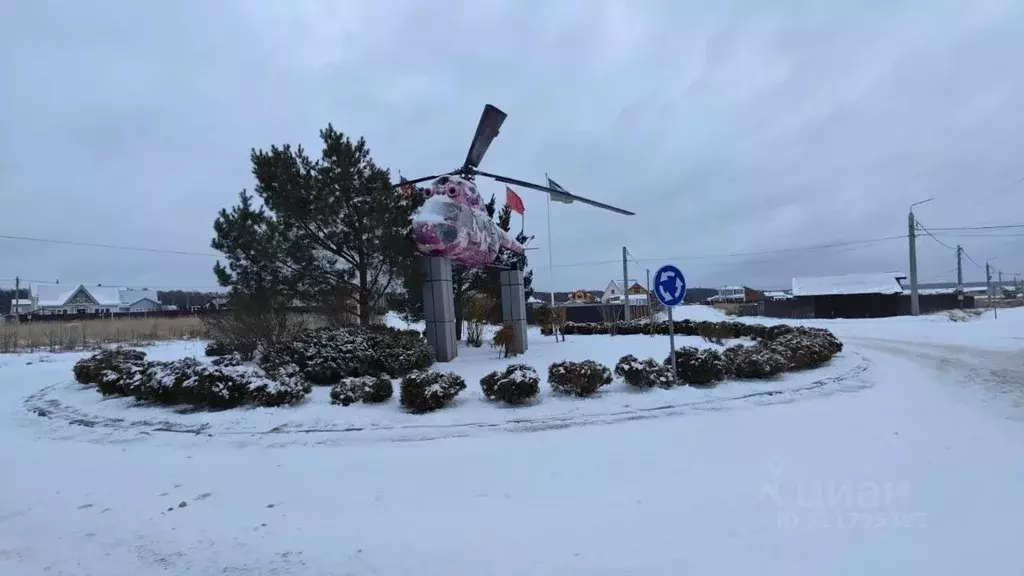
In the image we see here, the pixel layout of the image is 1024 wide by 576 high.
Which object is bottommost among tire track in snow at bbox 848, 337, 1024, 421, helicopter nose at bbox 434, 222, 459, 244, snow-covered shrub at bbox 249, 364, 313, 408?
tire track in snow at bbox 848, 337, 1024, 421

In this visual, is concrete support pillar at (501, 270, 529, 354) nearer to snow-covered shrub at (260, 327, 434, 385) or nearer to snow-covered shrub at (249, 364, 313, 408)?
snow-covered shrub at (260, 327, 434, 385)

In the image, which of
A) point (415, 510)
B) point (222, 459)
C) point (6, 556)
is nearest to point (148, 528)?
point (6, 556)

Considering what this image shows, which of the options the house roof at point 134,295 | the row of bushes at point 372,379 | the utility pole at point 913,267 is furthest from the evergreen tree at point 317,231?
the house roof at point 134,295

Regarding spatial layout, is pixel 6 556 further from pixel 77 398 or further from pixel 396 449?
pixel 77 398

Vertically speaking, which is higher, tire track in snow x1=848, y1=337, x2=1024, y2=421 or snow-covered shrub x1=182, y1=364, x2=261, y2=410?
snow-covered shrub x1=182, y1=364, x2=261, y2=410

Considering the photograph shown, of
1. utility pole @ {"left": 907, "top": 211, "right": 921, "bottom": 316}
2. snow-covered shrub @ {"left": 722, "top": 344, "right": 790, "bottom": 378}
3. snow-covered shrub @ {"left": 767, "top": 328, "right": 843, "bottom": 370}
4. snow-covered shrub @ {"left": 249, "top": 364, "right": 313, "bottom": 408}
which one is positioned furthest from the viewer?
utility pole @ {"left": 907, "top": 211, "right": 921, "bottom": 316}

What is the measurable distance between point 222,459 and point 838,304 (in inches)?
Result: 1658

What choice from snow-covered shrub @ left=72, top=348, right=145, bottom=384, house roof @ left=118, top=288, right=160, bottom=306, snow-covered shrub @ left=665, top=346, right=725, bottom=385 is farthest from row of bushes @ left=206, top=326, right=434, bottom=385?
house roof @ left=118, top=288, right=160, bottom=306

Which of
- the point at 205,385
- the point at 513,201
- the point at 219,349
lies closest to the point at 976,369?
the point at 513,201

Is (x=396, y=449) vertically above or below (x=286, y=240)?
below

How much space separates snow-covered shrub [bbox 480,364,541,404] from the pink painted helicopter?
15.3ft

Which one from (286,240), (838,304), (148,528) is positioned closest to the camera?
(148,528)

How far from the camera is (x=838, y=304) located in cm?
3825

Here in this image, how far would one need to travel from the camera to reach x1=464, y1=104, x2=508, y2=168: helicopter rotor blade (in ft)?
39.5
